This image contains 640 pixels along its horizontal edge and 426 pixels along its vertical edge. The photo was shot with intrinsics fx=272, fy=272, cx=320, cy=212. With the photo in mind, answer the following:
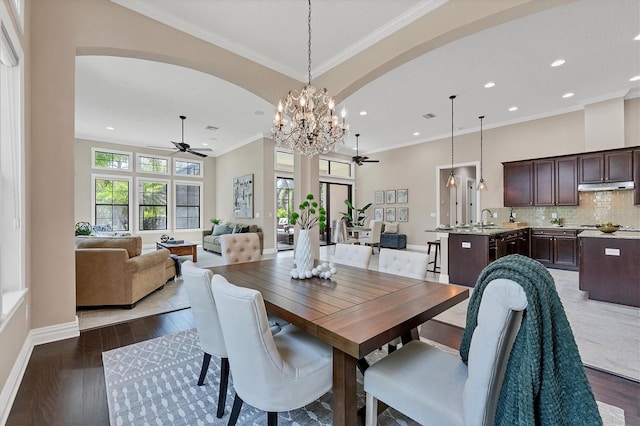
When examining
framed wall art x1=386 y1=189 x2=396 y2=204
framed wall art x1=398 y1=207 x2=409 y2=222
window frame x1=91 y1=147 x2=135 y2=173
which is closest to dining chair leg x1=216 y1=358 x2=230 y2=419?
framed wall art x1=398 y1=207 x2=409 y2=222

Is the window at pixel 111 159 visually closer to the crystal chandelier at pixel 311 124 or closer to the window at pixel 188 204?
the window at pixel 188 204

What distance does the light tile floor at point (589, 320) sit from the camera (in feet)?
7.61

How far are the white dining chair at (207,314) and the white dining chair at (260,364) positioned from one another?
0.24 meters

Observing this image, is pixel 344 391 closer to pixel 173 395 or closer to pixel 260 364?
pixel 260 364

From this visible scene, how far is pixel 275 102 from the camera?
161 inches

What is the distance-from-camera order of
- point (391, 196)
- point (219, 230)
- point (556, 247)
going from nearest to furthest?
point (556, 247)
point (219, 230)
point (391, 196)

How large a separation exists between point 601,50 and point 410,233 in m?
5.83

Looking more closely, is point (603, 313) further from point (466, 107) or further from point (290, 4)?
point (290, 4)

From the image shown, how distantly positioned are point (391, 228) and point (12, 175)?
8.37 meters

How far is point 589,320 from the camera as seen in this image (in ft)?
10.2

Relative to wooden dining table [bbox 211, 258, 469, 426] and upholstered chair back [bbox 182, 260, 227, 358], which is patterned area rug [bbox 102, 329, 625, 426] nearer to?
upholstered chair back [bbox 182, 260, 227, 358]

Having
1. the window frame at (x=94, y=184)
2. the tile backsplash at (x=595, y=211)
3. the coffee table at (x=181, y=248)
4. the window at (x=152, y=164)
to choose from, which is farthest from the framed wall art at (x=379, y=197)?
the window frame at (x=94, y=184)

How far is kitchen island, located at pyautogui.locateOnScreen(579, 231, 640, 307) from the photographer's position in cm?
348

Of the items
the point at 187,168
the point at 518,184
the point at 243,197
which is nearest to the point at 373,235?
the point at 518,184
